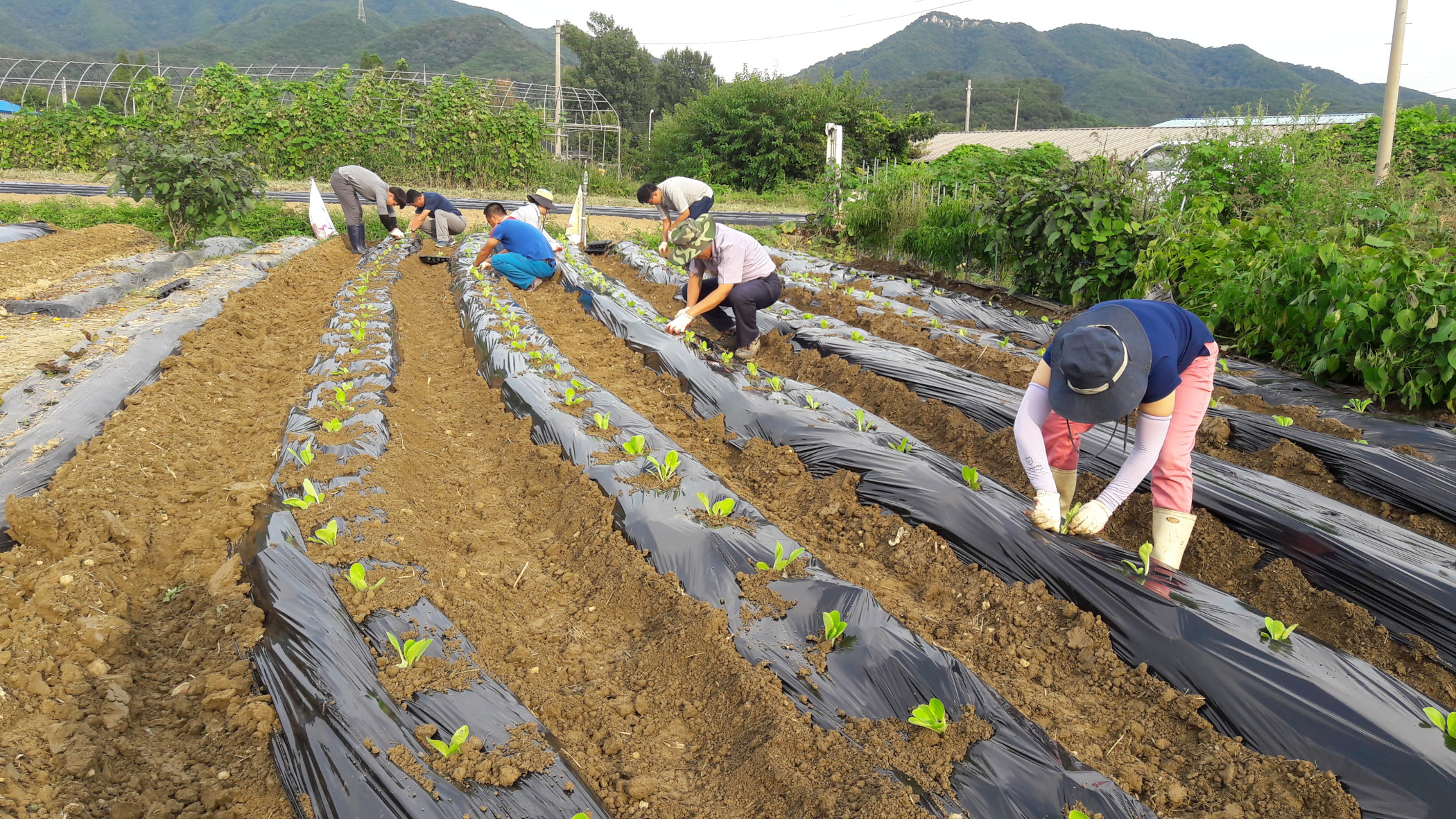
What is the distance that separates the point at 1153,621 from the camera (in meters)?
2.44

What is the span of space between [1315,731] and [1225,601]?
1.56 ft

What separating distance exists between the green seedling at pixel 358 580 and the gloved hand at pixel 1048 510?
2.45 metres

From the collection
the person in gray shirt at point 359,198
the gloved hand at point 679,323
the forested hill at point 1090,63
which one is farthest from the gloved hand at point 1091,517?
the forested hill at point 1090,63

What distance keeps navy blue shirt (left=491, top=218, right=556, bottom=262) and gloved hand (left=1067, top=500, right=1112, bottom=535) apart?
715 centimetres

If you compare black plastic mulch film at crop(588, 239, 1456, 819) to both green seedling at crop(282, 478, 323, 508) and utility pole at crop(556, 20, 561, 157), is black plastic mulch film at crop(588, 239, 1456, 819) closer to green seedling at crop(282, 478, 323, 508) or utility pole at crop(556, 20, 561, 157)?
green seedling at crop(282, 478, 323, 508)

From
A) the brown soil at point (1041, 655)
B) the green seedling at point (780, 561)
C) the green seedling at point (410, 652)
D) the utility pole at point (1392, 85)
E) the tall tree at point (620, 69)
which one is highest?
the tall tree at point (620, 69)

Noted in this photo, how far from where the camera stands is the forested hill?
234 ft

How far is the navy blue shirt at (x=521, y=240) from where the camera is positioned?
839cm

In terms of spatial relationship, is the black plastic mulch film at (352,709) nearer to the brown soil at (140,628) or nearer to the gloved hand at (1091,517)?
the brown soil at (140,628)

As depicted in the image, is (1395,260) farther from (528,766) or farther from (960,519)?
(528,766)

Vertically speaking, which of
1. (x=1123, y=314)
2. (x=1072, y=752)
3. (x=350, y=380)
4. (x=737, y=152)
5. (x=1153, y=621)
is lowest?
(x=1072, y=752)

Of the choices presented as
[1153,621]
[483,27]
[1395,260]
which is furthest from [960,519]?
[483,27]

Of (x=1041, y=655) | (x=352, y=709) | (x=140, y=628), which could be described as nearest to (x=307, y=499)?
(x=140, y=628)

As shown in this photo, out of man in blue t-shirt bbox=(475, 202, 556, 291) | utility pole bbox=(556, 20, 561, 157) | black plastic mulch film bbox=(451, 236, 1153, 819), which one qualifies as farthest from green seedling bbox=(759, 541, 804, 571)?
utility pole bbox=(556, 20, 561, 157)
